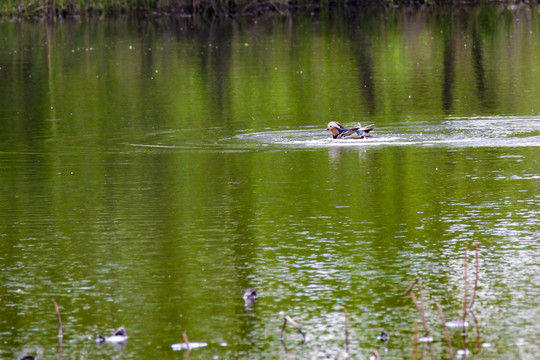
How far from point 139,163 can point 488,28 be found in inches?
1344

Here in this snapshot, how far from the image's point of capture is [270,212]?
1532cm

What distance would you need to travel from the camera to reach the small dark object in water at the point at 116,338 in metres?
10.1

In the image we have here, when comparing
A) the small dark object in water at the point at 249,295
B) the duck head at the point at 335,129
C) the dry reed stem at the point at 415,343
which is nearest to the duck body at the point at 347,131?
the duck head at the point at 335,129

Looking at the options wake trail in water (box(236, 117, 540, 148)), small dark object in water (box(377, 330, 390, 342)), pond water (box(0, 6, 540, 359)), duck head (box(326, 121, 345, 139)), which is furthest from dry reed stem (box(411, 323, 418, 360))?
duck head (box(326, 121, 345, 139))

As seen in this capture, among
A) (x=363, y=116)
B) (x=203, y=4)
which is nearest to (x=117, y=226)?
(x=363, y=116)

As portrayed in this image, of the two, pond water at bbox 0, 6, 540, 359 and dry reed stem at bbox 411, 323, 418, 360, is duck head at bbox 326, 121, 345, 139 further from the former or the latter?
dry reed stem at bbox 411, 323, 418, 360

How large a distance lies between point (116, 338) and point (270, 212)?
17.8 feet

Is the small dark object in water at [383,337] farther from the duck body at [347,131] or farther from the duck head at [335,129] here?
the duck head at [335,129]

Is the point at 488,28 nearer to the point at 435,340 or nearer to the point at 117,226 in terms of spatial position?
the point at 117,226

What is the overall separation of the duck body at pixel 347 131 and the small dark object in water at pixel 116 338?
11712mm

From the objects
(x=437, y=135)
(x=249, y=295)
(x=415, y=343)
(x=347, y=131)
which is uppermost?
(x=347, y=131)

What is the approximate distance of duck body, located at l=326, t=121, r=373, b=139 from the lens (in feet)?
70.4

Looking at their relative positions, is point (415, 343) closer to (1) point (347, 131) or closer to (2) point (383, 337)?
(2) point (383, 337)

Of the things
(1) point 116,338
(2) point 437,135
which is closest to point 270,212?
(1) point 116,338
